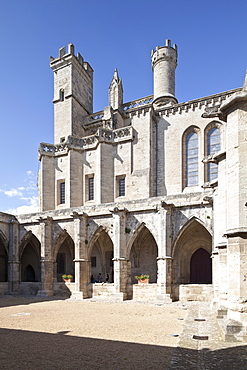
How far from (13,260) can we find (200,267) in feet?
40.8

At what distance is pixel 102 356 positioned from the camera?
246 inches

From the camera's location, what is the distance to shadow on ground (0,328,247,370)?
561cm

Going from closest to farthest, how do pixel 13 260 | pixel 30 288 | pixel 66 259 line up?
pixel 30 288
pixel 13 260
pixel 66 259

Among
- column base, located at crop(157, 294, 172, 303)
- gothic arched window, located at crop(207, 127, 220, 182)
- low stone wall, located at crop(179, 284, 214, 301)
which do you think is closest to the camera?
low stone wall, located at crop(179, 284, 214, 301)

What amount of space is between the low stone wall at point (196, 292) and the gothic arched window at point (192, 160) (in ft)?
26.9

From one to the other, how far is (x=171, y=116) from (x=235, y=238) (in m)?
17.2

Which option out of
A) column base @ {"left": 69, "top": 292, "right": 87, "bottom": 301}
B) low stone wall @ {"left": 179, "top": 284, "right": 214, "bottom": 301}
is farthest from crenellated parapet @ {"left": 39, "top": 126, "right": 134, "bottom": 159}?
low stone wall @ {"left": 179, "top": 284, "right": 214, "bottom": 301}

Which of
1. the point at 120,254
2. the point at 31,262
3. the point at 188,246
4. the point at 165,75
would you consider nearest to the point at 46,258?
the point at 120,254

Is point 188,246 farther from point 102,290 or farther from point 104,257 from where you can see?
point 104,257

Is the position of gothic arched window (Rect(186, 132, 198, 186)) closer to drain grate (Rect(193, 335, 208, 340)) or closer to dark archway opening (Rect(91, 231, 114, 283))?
dark archway opening (Rect(91, 231, 114, 283))

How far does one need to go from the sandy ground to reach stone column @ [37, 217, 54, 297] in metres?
7.23

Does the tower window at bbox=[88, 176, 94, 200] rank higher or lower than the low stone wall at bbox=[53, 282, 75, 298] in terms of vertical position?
higher

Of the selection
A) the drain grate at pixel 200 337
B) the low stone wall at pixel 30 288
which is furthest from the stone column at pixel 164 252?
the low stone wall at pixel 30 288

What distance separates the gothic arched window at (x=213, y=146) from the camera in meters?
21.4
